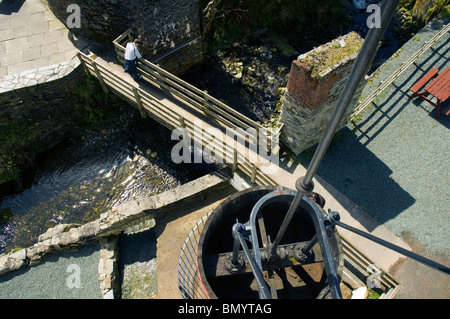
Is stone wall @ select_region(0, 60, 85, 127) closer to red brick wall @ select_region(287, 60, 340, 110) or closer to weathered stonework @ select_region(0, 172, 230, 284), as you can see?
weathered stonework @ select_region(0, 172, 230, 284)

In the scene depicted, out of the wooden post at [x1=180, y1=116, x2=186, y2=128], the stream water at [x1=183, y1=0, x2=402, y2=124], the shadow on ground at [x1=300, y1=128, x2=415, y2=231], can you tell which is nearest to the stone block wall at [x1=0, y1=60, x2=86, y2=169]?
the wooden post at [x1=180, y1=116, x2=186, y2=128]

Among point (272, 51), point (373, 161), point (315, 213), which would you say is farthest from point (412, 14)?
point (315, 213)

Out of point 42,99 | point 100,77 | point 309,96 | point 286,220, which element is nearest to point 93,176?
point 42,99

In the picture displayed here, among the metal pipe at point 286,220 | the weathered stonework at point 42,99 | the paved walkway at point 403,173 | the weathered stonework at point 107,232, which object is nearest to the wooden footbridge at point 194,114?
the weathered stonework at point 42,99

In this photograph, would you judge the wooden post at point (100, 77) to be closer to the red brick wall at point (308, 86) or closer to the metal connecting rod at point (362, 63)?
the red brick wall at point (308, 86)

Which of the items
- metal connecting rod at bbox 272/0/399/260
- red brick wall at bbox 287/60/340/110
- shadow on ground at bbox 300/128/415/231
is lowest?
shadow on ground at bbox 300/128/415/231

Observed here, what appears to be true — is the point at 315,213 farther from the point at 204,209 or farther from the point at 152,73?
the point at 152,73

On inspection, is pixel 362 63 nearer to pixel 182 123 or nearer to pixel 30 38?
pixel 182 123
